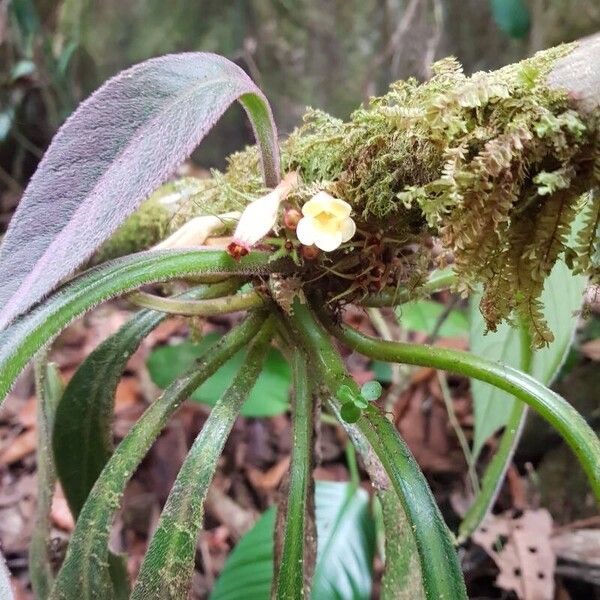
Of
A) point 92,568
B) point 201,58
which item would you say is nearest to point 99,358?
point 92,568

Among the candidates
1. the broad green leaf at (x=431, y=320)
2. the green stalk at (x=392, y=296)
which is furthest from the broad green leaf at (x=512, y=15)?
the green stalk at (x=392, y=296)

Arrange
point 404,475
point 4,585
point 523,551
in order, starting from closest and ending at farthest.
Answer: point 4,585, point 404,475, point 523,551

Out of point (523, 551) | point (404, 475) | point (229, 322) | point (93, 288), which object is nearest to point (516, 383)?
point (404, 475)

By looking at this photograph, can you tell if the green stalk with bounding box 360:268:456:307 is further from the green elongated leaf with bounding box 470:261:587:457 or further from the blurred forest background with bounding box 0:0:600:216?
the blurred forest background with bounding box 0:0:600:216

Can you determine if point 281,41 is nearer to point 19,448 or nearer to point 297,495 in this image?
point 19,448

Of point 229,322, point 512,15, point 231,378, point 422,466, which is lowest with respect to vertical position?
point 422,466

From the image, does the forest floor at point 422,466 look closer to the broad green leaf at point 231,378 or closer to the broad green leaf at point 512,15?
the broad green leaf at point 231,378

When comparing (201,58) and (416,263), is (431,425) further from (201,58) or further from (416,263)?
(201,58)
